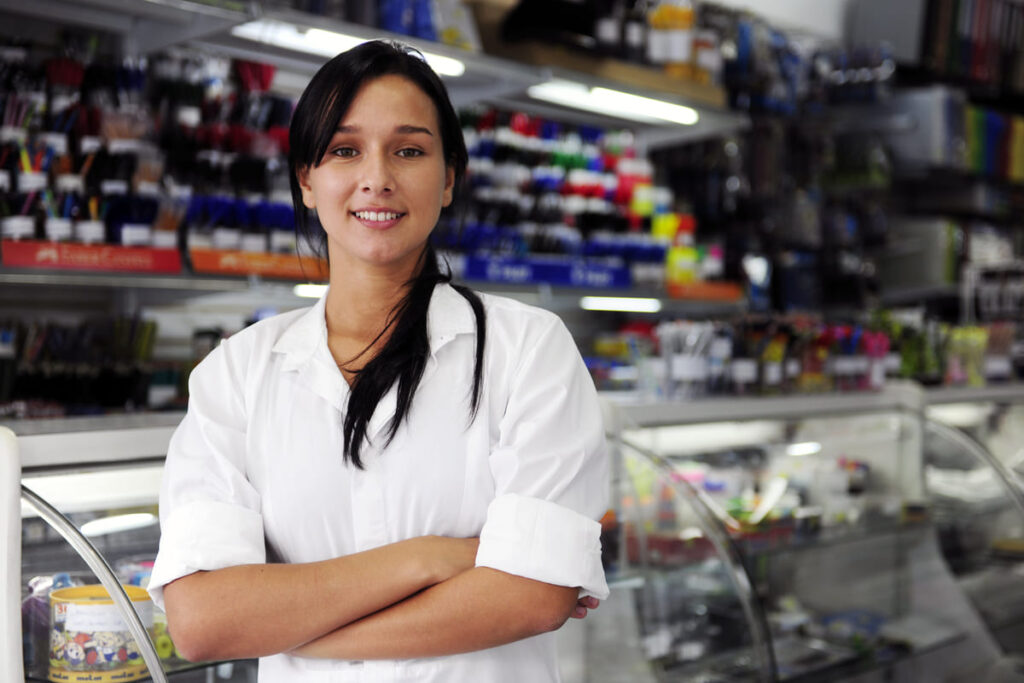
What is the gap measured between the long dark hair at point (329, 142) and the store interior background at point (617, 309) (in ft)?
0.77

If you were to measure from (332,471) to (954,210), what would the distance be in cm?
589

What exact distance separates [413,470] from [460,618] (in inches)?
7.4

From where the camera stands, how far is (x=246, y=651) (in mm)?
1133

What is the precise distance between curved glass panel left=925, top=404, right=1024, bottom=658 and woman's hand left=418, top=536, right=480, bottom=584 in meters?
2.34

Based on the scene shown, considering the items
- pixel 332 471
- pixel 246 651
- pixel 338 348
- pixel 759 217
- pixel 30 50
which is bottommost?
pixel 246 651

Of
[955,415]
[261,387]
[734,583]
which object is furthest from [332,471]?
[955,415]

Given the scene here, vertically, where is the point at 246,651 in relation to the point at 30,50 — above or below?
below

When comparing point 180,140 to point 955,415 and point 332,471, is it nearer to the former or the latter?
point 332,471

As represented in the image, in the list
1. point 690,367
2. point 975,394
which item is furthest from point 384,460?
point 975,394

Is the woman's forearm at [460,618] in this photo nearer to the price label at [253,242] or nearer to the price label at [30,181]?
the price label at [30,181]

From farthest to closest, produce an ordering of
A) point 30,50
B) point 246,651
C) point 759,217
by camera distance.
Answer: point 759,217
point 30,50
point 246,651

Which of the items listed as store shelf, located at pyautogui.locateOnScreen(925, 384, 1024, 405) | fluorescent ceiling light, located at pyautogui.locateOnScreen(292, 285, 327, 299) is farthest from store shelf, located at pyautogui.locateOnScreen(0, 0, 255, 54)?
store shelf, located at pyautogui.locateOnScreen(925, 384, 1024, 405)

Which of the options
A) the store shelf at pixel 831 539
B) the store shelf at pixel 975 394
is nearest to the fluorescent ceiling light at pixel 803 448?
the store shelf at pixel 831 539

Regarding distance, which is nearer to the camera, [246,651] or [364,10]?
[246,651]
